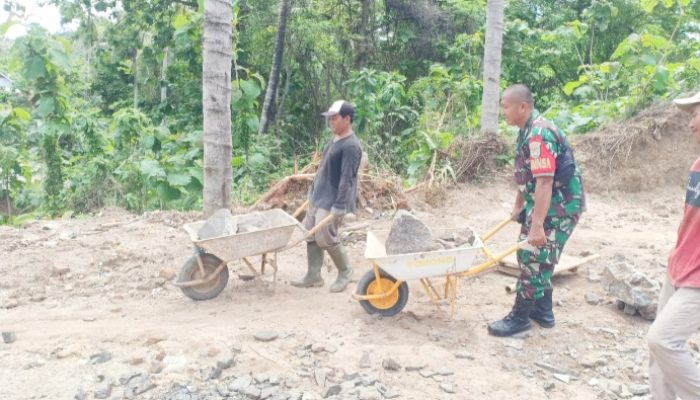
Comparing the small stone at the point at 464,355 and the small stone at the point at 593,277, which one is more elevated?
the small stone at the point at 593,277

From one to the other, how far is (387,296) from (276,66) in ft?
26.8

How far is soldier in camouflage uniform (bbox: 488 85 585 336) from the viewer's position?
4012 millimetres

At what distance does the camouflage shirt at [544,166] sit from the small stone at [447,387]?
1.39m

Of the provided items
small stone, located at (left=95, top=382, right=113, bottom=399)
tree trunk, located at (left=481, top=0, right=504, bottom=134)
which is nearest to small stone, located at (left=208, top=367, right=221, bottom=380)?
small stone, located at (left=95, top=382, right=113, bottom=399)

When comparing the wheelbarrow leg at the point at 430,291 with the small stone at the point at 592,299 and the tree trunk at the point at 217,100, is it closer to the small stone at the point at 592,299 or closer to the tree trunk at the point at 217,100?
the small stone at the point at 592,299

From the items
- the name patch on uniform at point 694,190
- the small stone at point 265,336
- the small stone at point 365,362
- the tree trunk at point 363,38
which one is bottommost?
the small stone at point 365,362

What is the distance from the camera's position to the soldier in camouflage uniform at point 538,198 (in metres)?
4.01

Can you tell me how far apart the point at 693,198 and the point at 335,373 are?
2362 millimetres

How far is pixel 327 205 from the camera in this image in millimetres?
5219

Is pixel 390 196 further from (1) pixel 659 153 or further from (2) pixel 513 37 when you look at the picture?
(2) pixel 513 37

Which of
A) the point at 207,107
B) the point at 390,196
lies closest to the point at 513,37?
the point at 390,196

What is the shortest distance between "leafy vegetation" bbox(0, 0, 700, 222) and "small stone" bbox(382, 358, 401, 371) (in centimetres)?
467

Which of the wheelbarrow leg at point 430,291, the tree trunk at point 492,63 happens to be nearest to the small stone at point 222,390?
the wheelbarrow leg at point 430,291

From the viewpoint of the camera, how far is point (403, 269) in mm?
4309
